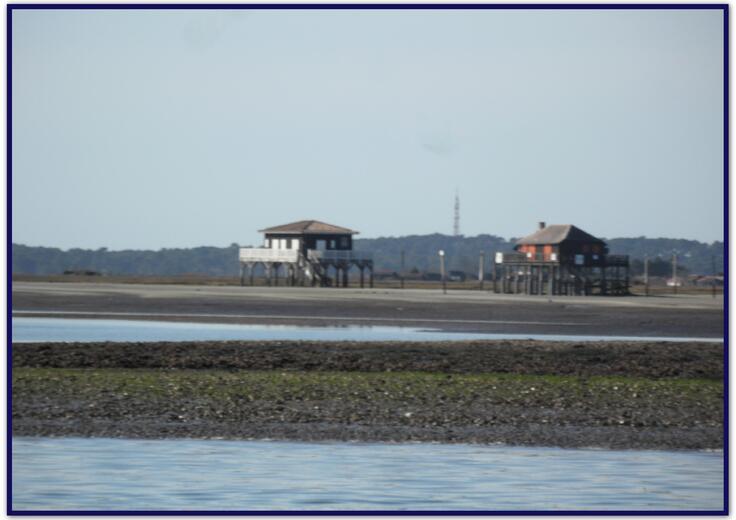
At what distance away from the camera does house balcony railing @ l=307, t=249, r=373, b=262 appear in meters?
123

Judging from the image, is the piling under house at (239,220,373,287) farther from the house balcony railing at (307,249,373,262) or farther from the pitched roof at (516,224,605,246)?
the pitched roof at (516,224,605,246)

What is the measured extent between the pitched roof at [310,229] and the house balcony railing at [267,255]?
1910 mm

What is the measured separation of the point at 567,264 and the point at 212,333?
7160 cm

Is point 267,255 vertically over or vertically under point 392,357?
over

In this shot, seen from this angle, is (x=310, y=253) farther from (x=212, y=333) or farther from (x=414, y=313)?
(x=212, y=333)

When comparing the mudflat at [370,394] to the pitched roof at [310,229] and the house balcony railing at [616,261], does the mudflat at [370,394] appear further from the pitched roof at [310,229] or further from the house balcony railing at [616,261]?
the pitched roof at [310,229]

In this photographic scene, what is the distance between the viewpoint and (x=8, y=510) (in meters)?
14.2

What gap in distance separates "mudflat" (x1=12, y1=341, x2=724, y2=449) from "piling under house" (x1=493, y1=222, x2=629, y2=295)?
3012 inches

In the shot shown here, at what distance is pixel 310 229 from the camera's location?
422ft

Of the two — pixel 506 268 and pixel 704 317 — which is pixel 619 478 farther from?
pixel 506 268

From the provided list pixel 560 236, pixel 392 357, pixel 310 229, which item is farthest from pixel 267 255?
pixel 392 357

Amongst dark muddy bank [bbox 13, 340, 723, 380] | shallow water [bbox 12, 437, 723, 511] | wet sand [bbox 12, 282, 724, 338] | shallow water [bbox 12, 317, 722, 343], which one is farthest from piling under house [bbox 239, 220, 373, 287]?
shallow water [bbox 12, 437, 723, 511]

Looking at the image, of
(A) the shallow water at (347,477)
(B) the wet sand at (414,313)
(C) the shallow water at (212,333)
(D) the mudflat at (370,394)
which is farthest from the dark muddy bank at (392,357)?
(B) the wet sand at (414,313)

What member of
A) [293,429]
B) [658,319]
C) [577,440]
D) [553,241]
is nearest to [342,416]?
[293,429]
